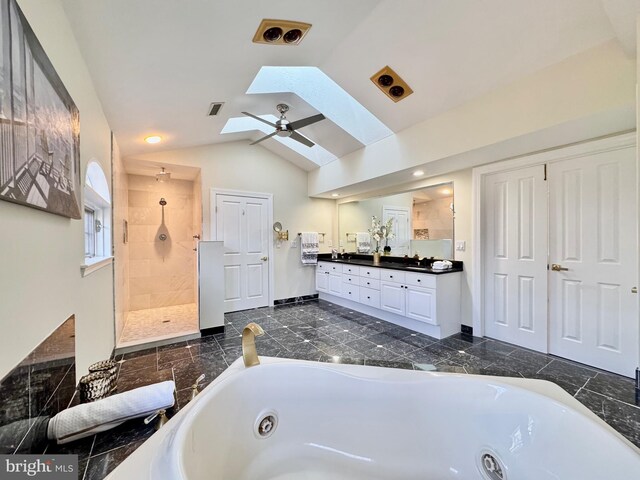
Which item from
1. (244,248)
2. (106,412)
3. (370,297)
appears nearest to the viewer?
(106,412)

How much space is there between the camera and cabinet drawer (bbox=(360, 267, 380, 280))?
4070mm

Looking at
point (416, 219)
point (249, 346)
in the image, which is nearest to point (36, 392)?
point (249, 346)

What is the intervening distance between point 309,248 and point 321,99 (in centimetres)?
275

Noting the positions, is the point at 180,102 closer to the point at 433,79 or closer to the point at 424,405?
the point at 433,79

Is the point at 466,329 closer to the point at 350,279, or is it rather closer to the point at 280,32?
the point at 350,279

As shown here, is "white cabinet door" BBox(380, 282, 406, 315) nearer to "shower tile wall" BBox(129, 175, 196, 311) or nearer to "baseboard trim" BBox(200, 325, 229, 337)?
"baseboard trim" BBox(200, 325, 229, 337)

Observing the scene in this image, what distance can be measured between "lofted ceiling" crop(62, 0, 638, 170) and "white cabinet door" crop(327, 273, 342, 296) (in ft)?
9.74

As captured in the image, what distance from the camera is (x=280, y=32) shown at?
1897 mm

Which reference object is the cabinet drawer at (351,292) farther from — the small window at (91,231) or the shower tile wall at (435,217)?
the small window at (91,231)

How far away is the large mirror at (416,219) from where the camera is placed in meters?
3.77

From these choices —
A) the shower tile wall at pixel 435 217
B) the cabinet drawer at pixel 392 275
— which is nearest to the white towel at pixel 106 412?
the cabinet drawer at pixel 392 275

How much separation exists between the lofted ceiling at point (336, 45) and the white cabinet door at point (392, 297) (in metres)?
2.22

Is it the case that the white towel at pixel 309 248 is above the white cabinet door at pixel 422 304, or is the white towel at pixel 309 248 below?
above

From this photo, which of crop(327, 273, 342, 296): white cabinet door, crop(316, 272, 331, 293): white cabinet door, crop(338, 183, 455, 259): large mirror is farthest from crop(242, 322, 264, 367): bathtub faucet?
crop(316, 272, 331, 293): white cabinet door
